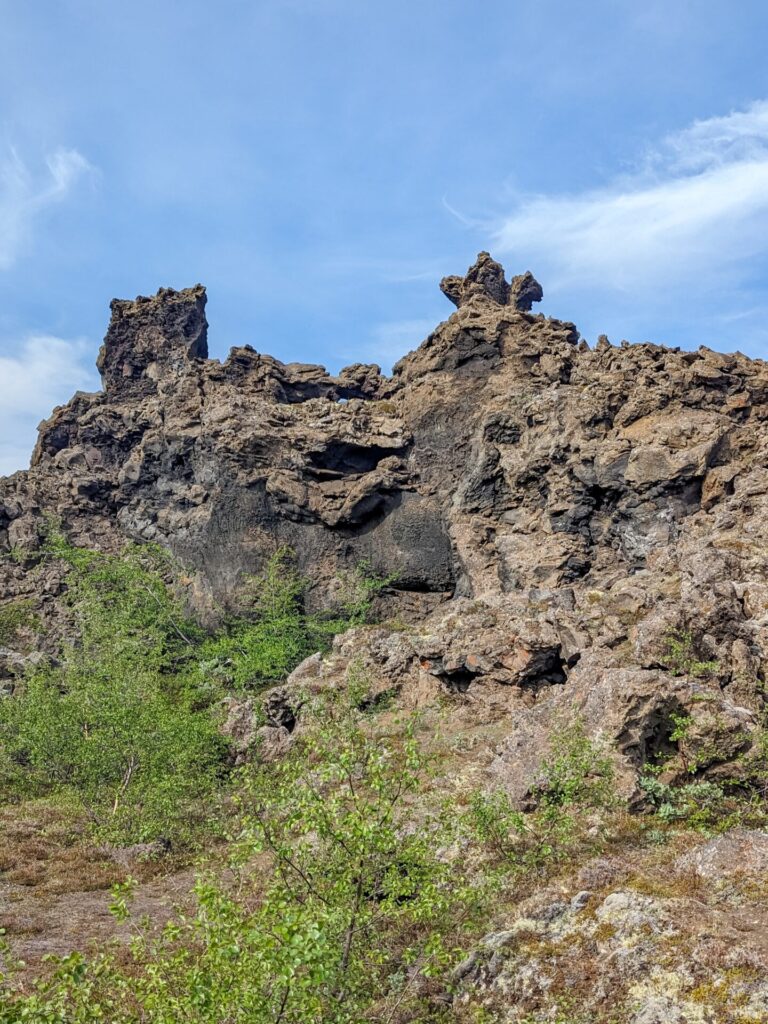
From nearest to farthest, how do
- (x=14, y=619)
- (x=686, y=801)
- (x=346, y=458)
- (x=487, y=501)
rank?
(x=686, y=801)
(x=487, y=501)
(x=346, y=458)
(x=14, y=619)

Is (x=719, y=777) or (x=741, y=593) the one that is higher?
(x=741, y=593)

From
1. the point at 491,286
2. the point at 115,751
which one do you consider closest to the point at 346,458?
the point at 491,286

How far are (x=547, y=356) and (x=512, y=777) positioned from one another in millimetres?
48044

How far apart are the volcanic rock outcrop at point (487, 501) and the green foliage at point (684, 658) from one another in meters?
0.09

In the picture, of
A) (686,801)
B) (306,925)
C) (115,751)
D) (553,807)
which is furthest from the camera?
(115,751)

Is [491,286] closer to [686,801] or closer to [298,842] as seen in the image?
[686,801]

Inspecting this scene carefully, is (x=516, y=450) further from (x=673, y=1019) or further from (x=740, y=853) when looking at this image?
(x=673, y=1019)

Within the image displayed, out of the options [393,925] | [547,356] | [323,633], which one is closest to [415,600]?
[323,633]

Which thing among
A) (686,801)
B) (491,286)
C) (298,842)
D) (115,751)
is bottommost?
(686,801)

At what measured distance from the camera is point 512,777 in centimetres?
1933

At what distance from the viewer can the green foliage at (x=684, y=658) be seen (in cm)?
2059

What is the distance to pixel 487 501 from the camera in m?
57.2

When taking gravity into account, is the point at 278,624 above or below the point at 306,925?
above

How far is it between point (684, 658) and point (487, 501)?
36352 mm
